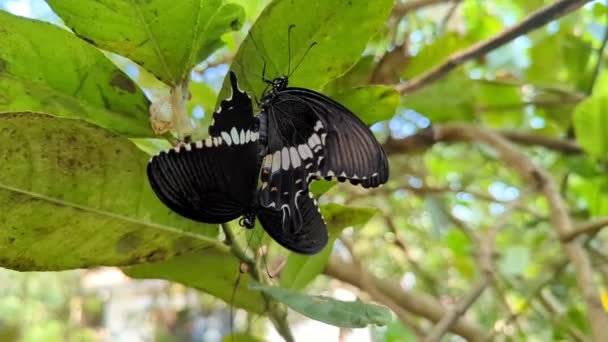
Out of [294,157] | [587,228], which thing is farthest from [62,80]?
[587,228]

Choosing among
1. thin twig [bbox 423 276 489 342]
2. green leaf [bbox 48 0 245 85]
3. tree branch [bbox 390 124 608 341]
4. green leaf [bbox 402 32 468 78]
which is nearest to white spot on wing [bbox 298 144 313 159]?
green leaf [bbox 48 0 245 85]

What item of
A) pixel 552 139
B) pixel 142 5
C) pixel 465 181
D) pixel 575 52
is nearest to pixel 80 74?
pixel 142 5

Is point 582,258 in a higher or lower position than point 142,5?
lower

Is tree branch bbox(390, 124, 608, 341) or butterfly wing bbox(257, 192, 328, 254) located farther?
tree branch bbox(390, 124, 608, 341)

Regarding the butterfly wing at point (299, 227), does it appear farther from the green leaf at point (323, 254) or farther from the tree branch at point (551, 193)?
the tree branch at point (551, 193)

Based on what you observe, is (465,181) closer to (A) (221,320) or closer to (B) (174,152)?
(A) (221,320)

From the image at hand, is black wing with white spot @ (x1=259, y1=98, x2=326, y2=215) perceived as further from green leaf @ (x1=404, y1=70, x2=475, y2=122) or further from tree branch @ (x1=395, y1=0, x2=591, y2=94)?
green leaf @ (x1=404, y1=70, x2=475, y2=122)
